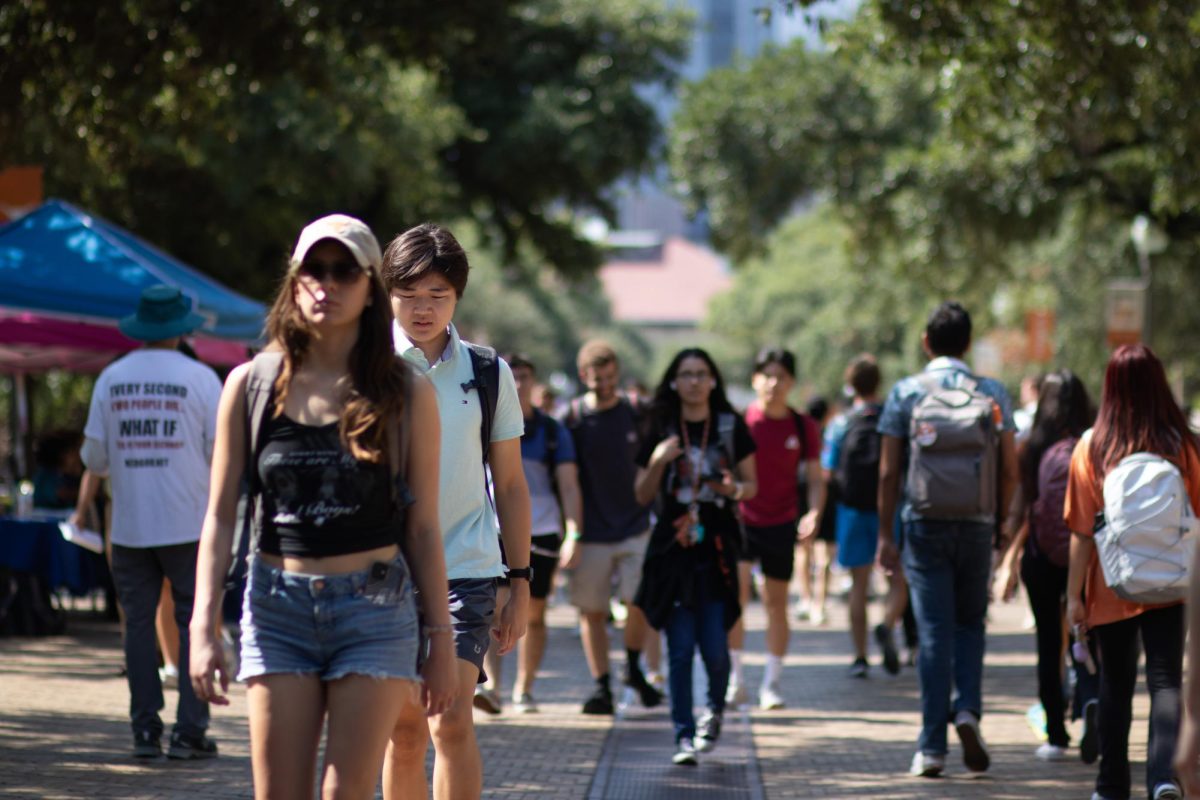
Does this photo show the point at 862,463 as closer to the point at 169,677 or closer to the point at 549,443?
the point at 549,443

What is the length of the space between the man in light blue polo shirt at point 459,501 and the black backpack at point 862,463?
22.7ft

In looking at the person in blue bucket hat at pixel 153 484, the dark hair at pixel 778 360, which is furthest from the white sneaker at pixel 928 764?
the person in blue bucket hat at pixel 153 484

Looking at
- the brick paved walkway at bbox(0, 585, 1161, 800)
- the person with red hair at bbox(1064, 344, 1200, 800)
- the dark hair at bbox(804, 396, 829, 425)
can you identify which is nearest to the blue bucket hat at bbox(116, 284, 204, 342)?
the brick paved walkway at bbox(0, 585, 1161, 800)

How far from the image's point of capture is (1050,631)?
328 inches

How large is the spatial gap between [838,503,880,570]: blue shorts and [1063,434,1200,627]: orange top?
5094 mm

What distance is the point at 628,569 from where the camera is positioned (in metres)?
10.0

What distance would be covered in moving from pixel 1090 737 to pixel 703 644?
5.90 ft

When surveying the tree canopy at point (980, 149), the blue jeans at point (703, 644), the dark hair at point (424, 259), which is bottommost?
the blue jeans at point (703, 644)

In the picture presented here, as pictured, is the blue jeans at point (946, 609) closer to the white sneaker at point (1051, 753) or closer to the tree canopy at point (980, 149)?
the white sneaker at point (1051, 753)

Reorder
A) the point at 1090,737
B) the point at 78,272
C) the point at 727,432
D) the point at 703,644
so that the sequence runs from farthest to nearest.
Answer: the point at 78,272 → the point at 727,432 → the point at 703,644 → the point at 1090,737

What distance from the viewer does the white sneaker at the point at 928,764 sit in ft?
25.5

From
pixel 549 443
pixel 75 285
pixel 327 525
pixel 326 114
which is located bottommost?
pixel 327 525

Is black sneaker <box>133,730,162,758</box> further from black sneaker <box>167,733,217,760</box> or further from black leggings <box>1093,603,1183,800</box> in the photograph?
Result: black leggings <box>1093,603,1183,800</box>

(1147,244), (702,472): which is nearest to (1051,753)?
(702,472)
